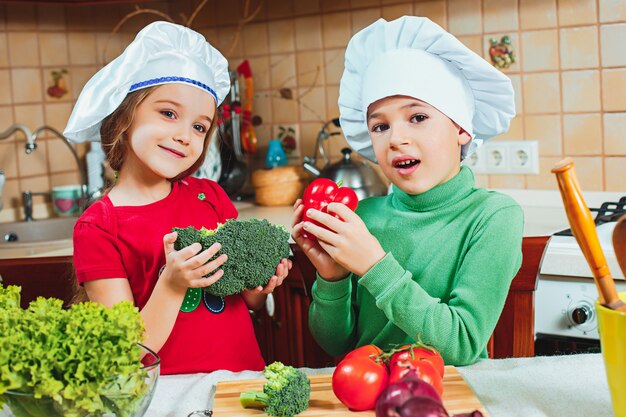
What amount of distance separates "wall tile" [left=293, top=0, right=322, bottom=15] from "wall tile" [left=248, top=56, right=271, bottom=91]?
0.65ft

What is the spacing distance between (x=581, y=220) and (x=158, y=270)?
29.8 inches

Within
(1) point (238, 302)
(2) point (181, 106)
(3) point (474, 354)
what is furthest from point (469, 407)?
(2) point (181, 106)

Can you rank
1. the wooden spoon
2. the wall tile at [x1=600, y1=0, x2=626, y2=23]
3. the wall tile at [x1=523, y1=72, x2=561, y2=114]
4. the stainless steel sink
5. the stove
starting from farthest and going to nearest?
the stainless steel sink < the wall tile at [x1=523, y1=72, x2=561, y2=114] < the wall tile at [x1=600, y1=0, x2=626, y2=23] < the stove < the wooden spoon

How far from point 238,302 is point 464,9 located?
1.29m

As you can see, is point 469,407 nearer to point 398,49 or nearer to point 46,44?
point 398,49

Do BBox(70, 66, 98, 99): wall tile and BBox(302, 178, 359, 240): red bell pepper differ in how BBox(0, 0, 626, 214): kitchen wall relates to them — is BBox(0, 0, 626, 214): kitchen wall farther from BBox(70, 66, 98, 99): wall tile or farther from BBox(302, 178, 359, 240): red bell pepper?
BBox(302, 178, 359, 240): red bell pepper

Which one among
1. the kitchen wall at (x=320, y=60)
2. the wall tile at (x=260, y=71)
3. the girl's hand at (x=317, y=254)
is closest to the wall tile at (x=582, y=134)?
the kitchen wall at (x=320, y=60)

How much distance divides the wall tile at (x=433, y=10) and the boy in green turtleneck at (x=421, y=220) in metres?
1.04

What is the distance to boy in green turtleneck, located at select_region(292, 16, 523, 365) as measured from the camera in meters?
1.08

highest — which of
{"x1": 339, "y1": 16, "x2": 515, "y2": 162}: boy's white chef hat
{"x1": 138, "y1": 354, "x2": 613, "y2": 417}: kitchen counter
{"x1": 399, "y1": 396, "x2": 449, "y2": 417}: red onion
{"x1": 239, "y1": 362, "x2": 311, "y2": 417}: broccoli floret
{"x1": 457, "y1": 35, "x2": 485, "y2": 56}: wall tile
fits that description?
{"x1": 457, "y1": 35, "x2": 485, "y2": 56}: wall tile

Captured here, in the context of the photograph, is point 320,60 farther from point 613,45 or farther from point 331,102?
point 613,45

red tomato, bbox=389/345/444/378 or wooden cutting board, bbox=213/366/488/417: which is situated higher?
red tomato, bbox=389/345/444/378

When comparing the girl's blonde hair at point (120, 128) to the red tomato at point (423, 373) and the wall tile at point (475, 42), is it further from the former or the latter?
the wall tile at point (475, 42)

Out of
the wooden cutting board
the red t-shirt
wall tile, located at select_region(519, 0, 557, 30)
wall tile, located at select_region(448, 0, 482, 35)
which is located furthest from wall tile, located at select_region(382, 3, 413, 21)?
the wooden cutting board
